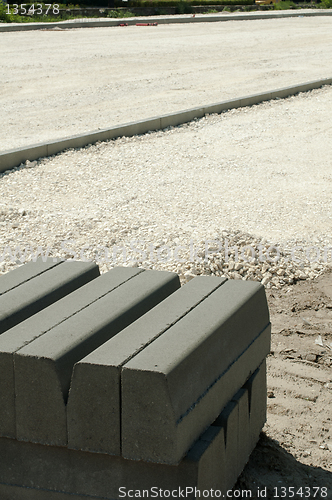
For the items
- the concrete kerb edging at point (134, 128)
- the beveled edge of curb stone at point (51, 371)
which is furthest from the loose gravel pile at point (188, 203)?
the beveled edge of curb stone at point (51, 371)

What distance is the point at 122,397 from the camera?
80.0 inches

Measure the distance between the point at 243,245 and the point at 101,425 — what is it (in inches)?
136

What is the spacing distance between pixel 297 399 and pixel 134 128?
664 cm

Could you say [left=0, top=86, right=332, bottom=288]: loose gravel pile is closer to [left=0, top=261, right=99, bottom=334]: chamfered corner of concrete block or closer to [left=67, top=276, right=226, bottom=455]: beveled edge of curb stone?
[left=0, top=261, right=99, bottom=334]: chamfered corner of concrete block

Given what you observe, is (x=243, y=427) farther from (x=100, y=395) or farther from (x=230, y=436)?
(x=100, y=395)

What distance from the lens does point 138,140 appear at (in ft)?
29.2

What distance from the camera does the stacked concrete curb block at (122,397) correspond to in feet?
6.63

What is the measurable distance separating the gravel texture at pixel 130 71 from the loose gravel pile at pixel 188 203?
5.52 ft

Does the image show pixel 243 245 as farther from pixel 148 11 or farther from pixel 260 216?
pixel 148 11

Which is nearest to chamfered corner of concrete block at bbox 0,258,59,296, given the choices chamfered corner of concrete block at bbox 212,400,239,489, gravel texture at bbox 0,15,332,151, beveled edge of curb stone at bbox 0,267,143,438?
beveled edge of curb stone at bbox 0,267,143,438

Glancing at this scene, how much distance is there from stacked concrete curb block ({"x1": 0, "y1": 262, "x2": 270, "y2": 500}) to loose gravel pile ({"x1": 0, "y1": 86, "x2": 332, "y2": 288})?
243cm

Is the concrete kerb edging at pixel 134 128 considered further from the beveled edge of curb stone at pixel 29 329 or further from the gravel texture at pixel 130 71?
the beveled edge of curb stone at pixel 29 329

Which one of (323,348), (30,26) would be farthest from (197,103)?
(30,26)

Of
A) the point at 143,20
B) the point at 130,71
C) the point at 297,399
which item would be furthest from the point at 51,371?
the point at 143,20
